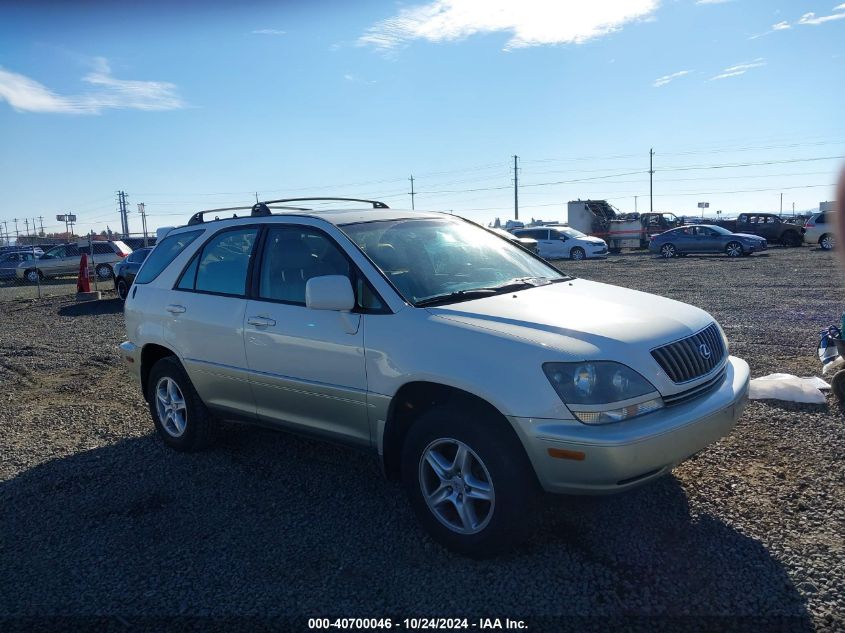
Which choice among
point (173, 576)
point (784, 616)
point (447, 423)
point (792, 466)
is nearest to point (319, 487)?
point (173, 576)

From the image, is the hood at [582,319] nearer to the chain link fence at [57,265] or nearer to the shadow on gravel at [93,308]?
the shadow on gravel at [93,308]

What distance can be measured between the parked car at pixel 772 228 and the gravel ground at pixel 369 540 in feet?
104

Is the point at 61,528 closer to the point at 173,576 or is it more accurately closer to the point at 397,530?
the point at 173,576

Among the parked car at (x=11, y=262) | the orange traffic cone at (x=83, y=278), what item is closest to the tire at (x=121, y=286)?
the orange traffic cone at (x=83, y=278)

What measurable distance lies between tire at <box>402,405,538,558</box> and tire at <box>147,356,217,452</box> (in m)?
2.17

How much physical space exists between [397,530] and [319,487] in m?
0.85

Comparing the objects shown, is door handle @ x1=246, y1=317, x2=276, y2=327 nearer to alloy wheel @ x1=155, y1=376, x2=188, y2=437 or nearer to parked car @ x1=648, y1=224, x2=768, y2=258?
alloy wheel @ x1=155, y1=376, x2=188, y2=437

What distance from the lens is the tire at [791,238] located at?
3358 cm

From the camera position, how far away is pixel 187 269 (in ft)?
17.4

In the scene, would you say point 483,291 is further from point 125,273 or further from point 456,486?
Result: point 125,273

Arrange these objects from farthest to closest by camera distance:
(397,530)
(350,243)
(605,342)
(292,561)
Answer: (350,243) < (397,530) < (292,561) < (605,342)

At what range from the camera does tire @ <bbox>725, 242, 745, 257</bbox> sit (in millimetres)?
28089

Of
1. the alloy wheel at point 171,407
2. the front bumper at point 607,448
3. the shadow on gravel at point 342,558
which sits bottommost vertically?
the shadow on gravel at point 342,558

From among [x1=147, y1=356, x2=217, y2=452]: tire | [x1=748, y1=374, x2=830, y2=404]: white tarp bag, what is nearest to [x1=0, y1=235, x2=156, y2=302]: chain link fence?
[x1=147, y1=356, x2=217, y2=452]: tire
